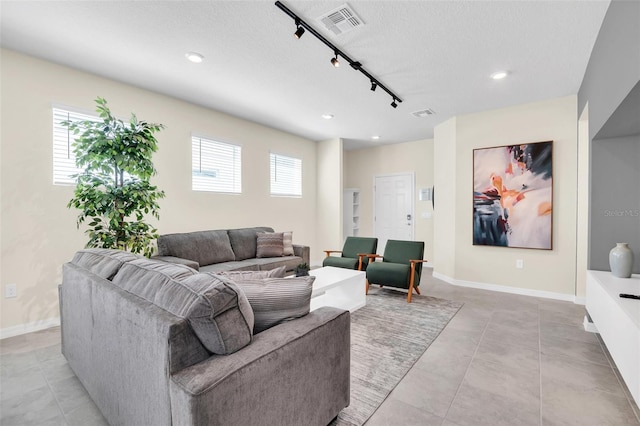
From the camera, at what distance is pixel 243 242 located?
4477mm

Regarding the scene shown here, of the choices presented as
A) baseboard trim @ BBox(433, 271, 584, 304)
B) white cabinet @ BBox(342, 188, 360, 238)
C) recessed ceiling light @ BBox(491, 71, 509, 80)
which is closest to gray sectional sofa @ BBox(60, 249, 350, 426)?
recessed ceiling light @ BBox(491, 71, 509, 80)

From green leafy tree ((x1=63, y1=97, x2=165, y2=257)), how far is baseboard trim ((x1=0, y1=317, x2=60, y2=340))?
108 cm

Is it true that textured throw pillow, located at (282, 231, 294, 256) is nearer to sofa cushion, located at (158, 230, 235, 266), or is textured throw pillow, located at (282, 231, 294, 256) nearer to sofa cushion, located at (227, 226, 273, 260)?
sofa cushion, located at (227, 226, 273, 260)

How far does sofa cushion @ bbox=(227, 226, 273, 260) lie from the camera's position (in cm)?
A: 437

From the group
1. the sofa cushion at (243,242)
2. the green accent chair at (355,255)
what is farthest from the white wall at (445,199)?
the sofa cushion at (243,242)

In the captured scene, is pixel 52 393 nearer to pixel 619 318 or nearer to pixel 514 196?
pixel 619 318

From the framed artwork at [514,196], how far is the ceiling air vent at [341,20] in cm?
309

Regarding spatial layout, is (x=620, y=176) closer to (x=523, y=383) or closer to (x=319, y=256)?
(x=523, y=383)

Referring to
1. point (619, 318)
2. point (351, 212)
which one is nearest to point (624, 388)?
point (619, 318)

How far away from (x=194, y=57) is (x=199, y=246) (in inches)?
89.9

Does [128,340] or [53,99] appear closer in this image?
[128,340]

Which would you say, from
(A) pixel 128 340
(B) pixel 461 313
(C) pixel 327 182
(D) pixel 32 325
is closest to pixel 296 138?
(C) pixel 327 182

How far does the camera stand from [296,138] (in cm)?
601

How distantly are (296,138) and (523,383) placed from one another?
518cm
